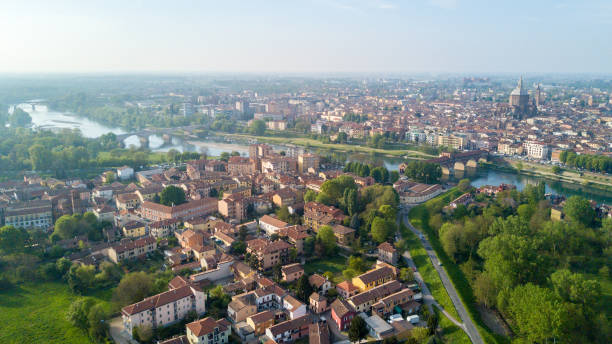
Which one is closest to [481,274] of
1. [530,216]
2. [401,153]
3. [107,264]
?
[530,216]

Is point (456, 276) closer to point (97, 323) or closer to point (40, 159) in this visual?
point (97, 323)

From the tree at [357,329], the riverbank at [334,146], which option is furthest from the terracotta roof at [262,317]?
the riverbank at [334,146]

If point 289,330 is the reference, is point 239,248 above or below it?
above

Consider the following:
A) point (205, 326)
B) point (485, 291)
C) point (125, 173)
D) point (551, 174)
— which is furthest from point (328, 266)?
point (551, 174)

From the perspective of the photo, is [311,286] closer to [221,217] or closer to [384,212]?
[384,212]

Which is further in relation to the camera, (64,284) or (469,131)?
(469,131)
